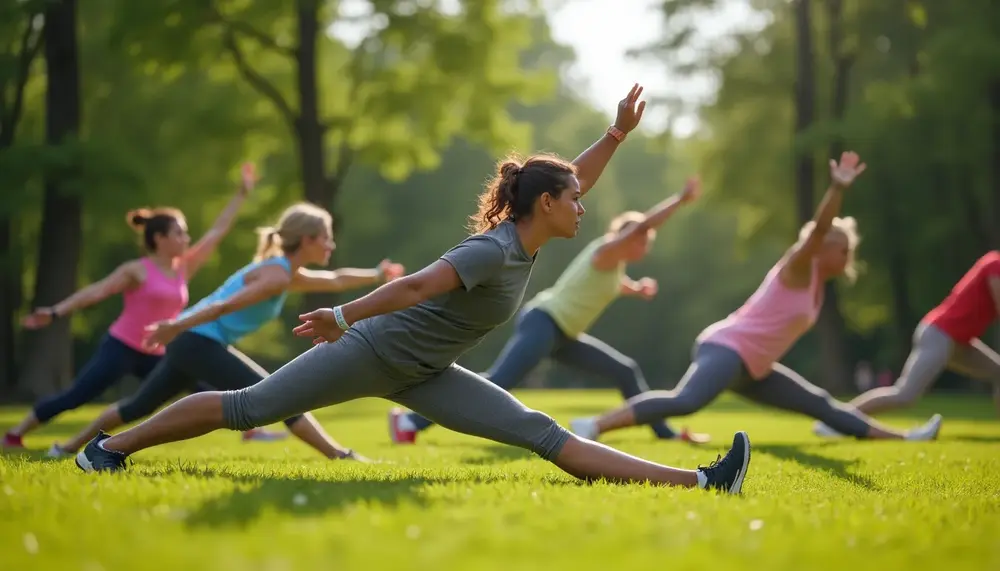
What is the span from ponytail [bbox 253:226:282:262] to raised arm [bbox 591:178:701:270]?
3378 mm

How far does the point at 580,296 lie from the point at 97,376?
4.30 meters

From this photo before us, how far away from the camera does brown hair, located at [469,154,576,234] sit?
5953mm

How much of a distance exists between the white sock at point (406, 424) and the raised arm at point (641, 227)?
2254 millimetres

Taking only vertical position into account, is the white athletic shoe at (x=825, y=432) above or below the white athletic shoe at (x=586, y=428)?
below

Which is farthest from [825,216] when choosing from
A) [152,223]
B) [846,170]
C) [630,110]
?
[152,223]

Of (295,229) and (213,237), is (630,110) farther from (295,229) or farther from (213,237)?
(213,237)

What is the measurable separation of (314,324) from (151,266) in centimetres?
511

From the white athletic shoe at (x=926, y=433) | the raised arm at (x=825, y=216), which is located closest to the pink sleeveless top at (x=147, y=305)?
the raised arm at (x=825, y=216)

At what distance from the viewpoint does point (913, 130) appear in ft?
102

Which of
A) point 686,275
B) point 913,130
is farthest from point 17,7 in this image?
point 686,275

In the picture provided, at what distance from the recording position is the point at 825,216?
8930 millimetres

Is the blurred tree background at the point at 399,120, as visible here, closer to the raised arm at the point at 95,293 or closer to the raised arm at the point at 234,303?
the raised arm at the point at 95,293

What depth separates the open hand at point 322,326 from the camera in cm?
540

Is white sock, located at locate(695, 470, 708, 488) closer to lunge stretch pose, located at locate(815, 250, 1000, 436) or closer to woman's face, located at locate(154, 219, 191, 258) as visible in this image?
woman's face, located at locate(154, 219, 191, 258)
